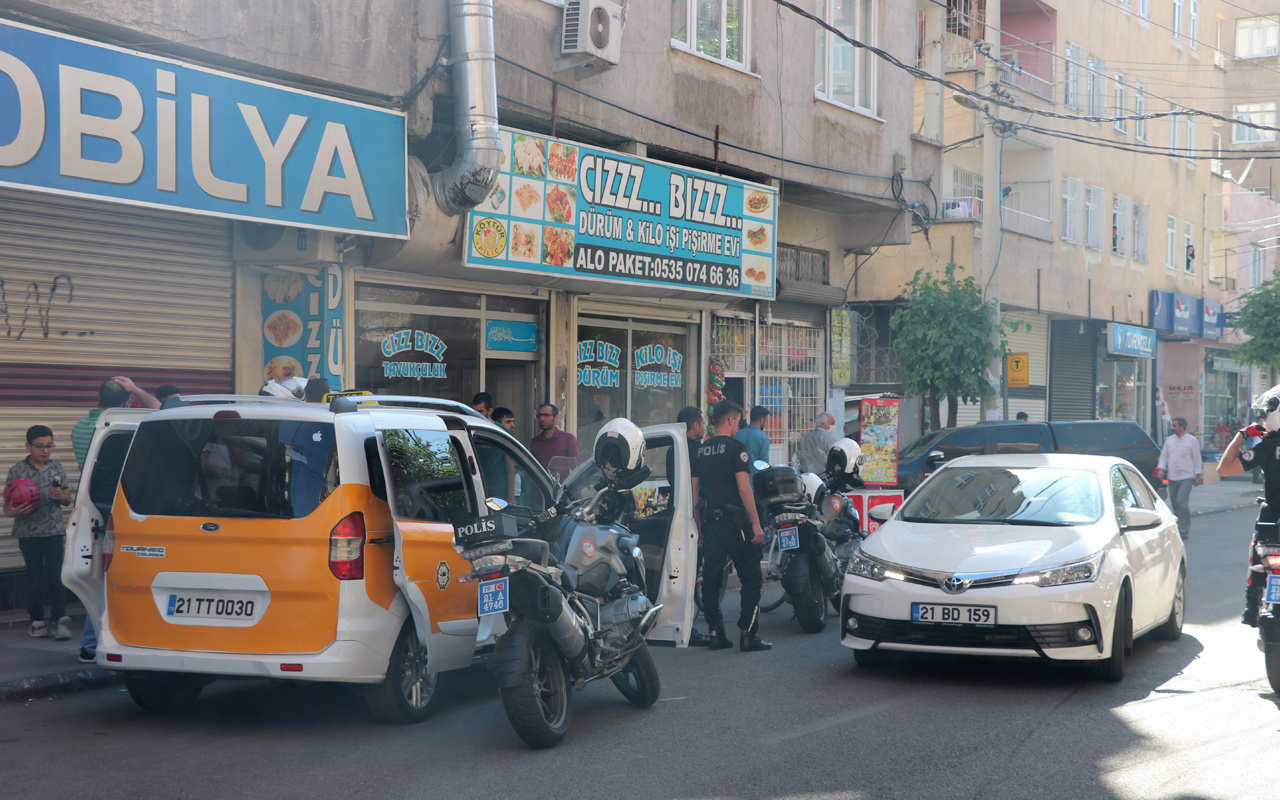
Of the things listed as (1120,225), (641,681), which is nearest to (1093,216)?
(1120,225)

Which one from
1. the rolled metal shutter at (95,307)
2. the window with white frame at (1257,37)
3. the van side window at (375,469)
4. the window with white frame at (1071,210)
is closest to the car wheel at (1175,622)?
the van side window at (375,469)

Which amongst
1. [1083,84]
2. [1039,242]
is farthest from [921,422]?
[1083,84]

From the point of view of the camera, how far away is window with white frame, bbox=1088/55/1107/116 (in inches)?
1218

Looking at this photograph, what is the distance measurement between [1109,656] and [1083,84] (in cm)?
2655

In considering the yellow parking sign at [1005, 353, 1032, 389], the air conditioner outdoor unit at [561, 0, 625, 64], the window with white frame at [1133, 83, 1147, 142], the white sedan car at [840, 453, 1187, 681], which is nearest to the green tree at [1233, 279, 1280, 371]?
the window with white frame at [1133, 83, 1147, 142]

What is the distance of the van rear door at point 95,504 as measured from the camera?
690 centimetres

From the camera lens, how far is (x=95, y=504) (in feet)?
23.4

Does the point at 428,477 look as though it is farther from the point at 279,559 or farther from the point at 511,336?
the point at 511,336

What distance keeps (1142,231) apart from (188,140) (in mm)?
30848

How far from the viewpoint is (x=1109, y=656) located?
742 centimetres

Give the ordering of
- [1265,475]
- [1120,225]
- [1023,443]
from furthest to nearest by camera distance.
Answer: [1120,225] < [1023,443] < [1265,475]

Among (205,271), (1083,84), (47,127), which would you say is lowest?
(205,271)

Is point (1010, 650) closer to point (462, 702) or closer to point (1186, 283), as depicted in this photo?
point (462, 702)

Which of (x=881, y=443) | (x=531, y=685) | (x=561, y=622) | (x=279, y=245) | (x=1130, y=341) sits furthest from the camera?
(x=1130, y=341)
